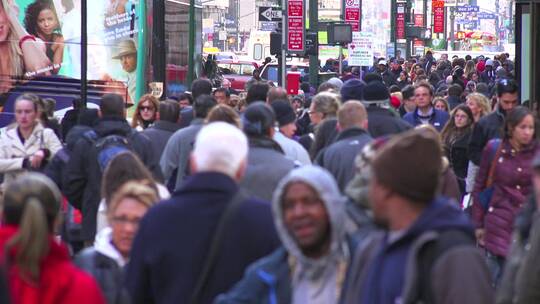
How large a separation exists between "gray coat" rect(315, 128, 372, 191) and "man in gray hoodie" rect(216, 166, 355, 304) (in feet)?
13.6

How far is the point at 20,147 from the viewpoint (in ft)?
40.8

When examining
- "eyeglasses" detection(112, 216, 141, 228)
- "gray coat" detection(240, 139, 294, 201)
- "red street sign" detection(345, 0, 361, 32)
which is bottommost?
"eyeglasses" detection(112, 216, 141, 228)

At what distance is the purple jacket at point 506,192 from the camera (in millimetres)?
10250

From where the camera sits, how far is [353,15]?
126ft

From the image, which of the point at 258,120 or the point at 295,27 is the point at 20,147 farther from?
the point at 295,27

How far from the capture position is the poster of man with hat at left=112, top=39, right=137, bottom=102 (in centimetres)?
2109

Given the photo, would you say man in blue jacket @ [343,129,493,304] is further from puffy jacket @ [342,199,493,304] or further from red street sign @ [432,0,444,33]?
red street sign @ [432,0,444,33]

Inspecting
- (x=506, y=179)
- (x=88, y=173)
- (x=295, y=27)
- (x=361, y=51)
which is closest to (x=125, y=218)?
(x=88, y=173)

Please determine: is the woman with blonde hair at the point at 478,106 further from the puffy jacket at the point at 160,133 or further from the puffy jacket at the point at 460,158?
the puffy jacket at the point at 160,133

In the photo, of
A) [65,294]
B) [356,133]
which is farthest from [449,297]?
[356,133]

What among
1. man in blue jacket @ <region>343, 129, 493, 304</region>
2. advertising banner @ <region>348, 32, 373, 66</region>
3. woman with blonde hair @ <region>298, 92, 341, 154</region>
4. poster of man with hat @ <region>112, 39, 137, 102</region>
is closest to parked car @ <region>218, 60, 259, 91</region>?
advertising banner @ <region>348, 32, 373, 66</region>

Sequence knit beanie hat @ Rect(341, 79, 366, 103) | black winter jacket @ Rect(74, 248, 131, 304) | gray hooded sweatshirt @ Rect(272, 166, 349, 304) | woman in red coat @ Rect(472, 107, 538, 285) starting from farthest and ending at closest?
knit beanie hat @ Rect(341, 79, 366, 103), woman in red coat @ Rect(472, 107, 538, 285), black winter jacket @ Rect(74, 248, 131, 304), gray hooded sweatshirt @ Rect(272, 166, 349, 304)

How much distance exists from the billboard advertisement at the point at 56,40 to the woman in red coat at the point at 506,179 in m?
11.1

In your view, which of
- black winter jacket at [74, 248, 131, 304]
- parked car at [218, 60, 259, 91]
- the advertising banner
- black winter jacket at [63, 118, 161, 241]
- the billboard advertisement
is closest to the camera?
black winter jacket at [74, 248, 131, 304]
